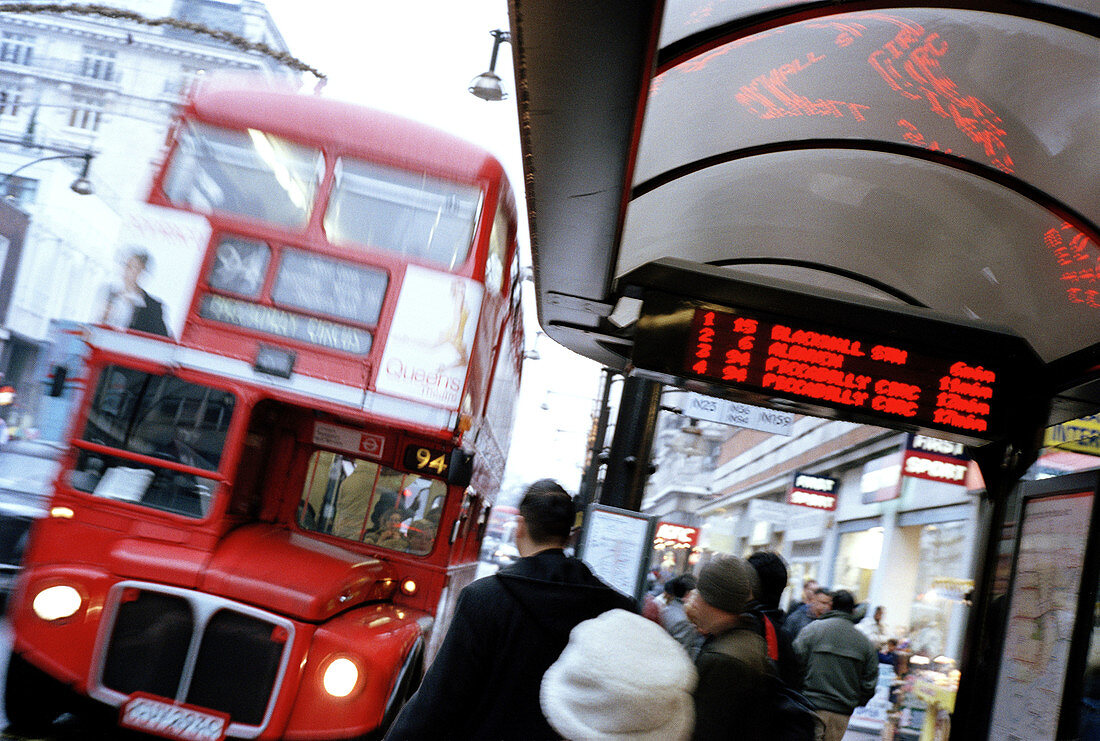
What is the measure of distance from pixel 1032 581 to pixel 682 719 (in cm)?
393

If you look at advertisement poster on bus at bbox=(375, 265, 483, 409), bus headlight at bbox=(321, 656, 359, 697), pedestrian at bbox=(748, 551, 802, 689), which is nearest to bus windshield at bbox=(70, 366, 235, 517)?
advertisement poster on bus at bbox=(375, 265, 483, 409)

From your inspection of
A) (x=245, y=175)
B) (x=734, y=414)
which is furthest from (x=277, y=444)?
(x=734, y=414)

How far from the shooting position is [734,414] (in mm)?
10539

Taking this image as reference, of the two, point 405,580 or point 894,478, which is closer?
point 405,580

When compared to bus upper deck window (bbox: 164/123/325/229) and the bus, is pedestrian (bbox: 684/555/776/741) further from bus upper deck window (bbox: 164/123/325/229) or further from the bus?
bus upper deck window (bbox: 164/123/325/229)

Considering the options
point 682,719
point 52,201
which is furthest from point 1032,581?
point 52,201

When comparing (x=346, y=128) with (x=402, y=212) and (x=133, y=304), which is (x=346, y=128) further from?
(x=133, y=304)

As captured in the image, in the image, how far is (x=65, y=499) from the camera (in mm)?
6645

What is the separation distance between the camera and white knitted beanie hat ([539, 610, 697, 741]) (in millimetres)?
1827

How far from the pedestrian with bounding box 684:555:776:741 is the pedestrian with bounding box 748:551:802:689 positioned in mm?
1211

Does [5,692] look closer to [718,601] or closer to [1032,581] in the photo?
[718,601]

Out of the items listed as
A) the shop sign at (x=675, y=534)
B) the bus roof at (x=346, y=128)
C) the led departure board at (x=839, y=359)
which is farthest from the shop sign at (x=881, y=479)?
the bus roof at (x=346, y=128)

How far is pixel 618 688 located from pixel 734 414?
29.2 feet

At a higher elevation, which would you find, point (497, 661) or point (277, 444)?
point (277, 444)
